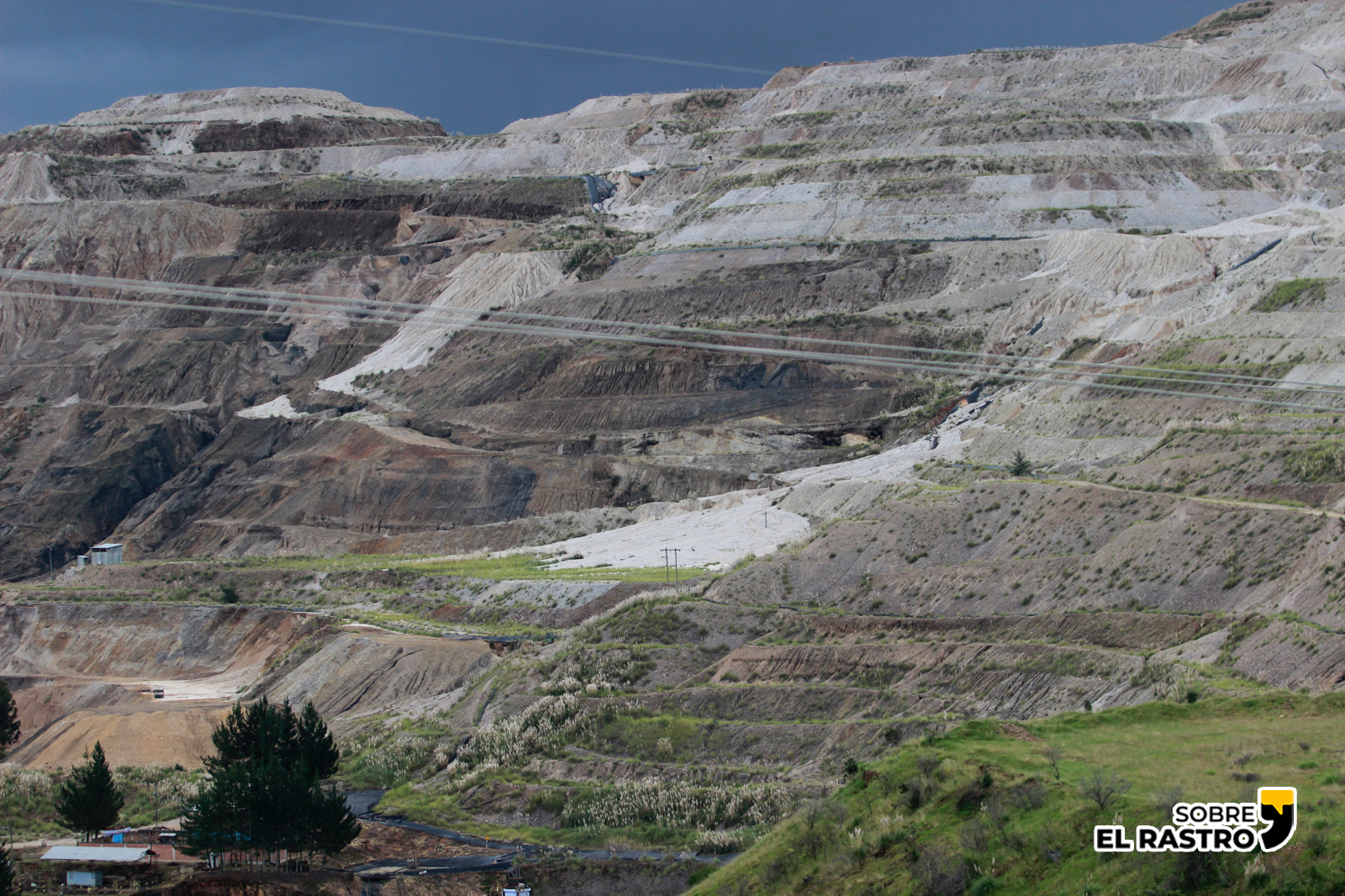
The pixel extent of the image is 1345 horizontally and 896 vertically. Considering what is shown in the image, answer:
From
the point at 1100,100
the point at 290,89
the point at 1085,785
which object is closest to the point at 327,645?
the point at 1085,785

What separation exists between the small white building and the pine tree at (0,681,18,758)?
2830 centimetres

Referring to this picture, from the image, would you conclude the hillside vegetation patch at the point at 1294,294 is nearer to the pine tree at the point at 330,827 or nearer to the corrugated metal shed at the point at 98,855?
the pine tree at the point at 330,827

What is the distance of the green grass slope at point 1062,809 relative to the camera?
15.3m

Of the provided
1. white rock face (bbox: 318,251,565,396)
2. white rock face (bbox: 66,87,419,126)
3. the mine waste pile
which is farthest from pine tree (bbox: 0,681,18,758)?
white rock face (bbox: 66,87,419,126)

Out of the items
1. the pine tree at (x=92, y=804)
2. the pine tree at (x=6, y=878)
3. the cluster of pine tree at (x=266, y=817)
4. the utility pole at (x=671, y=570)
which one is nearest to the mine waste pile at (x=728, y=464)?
the utility pole at (x=671, y=570)

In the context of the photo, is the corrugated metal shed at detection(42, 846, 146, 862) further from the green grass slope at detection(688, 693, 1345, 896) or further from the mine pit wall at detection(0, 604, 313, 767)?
the green grass slope at detection(688, 693, 1345, 896)

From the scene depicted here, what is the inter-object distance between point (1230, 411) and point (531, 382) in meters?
45.1

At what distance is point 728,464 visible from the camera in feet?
241

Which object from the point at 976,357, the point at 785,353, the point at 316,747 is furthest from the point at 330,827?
the point at 976,357

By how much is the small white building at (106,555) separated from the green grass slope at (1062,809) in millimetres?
59675

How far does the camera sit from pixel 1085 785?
1800 centimetres

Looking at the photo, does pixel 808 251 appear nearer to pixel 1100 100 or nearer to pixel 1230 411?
pixel 1100 100

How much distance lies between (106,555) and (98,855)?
49687 mm

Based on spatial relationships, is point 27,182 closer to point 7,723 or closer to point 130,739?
point 7,723
